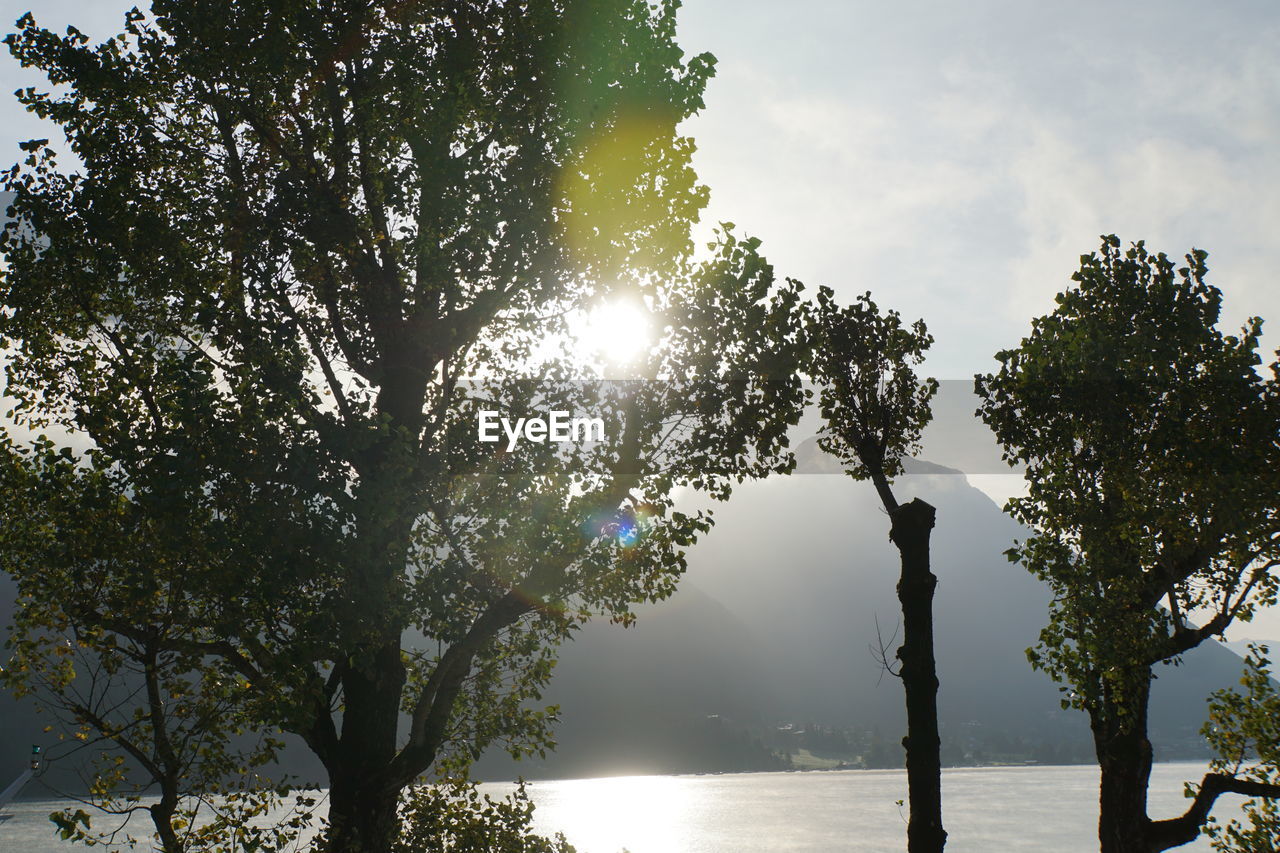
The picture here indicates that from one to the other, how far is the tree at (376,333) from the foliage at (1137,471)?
8.20 metres

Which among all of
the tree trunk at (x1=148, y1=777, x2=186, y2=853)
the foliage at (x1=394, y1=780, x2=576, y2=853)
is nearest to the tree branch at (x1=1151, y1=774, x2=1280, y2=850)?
the foliage at (x1=394, y1=780, x2=576, y2=853)

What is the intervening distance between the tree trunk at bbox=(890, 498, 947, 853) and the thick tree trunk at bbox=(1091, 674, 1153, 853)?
9.19 meters

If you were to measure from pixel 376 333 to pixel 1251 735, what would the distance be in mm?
22693

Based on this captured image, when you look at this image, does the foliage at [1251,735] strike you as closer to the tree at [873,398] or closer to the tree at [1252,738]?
the tree at [1252,738]

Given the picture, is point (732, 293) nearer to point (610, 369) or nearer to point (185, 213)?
point (610, 369)

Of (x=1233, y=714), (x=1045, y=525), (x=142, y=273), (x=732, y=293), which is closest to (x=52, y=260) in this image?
(x=142, y=273)

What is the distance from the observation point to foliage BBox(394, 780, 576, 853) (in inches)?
690

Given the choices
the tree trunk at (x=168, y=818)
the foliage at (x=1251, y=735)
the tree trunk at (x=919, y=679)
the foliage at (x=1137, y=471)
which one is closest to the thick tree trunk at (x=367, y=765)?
the tree trunk at (x=168, y=818)

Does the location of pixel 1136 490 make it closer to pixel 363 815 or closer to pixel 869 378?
pixel 869 378

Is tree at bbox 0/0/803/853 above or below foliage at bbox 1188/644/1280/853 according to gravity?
above

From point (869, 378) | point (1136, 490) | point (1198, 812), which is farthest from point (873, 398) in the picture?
point (1198, 812)

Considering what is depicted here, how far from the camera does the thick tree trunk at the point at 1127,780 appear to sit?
1939cm

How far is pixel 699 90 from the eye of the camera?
19.8 m

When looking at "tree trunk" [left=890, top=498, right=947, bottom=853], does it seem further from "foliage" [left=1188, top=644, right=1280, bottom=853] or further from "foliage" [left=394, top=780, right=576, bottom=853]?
"foliage" [left=1188, top=644, right=1280, bottom=853]
